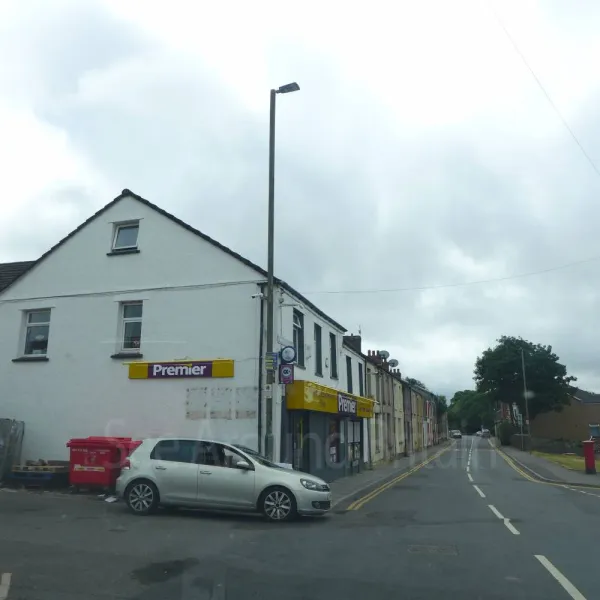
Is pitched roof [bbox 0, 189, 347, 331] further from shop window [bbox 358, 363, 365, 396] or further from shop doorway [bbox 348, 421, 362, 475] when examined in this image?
shop window [bbox 358, 363, 365, 396]

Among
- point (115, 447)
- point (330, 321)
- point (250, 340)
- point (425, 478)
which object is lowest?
point (425, 478)

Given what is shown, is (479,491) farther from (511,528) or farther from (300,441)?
(511,528)

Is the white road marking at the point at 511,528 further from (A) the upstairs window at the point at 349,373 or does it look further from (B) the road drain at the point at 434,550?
(A) the upstairs window at the point at 349,373

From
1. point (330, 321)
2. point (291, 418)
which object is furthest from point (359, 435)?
point (291, 418)

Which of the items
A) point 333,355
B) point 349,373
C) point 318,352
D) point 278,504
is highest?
point 333,355

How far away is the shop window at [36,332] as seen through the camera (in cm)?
1830

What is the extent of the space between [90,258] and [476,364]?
183ft

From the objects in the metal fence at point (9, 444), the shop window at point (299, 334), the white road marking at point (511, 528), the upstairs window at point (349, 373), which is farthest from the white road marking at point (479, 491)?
the metal fence at point (9, 444)

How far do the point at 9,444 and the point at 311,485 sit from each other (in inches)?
402

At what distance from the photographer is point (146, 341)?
17.0 meters

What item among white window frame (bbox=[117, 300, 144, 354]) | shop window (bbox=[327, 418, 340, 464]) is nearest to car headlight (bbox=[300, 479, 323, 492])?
white window frame (bbox=[117, 300, 144, 354])

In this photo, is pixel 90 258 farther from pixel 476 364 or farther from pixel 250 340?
pixel 476 364

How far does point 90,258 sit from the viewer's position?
18250 millimetres

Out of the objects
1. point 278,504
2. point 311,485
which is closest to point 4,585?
point 278,504
